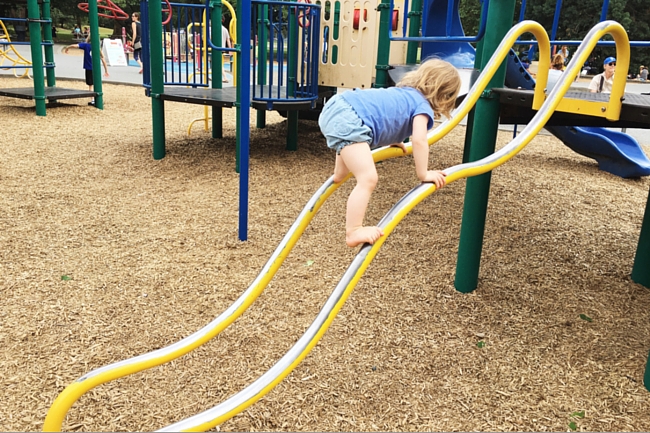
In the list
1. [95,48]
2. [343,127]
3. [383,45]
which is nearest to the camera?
[343,127]

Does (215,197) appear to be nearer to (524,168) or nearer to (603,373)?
(603,373)

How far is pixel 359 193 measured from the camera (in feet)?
6.76

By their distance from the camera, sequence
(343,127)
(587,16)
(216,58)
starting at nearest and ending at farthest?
(343,127)
(216,58)
(587,16)

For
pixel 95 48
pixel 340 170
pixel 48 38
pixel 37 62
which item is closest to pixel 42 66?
pixel 37 62

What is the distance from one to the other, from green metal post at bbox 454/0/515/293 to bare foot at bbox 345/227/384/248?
1.29 metres

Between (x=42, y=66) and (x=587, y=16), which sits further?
(x=587, y=16)

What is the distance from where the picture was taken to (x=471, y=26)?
128ft

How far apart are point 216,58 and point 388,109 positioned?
18.6 ft

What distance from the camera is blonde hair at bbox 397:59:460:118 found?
2182 millimetres

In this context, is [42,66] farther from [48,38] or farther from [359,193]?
[359,193]

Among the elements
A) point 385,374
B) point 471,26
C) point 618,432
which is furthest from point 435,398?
point 471,26

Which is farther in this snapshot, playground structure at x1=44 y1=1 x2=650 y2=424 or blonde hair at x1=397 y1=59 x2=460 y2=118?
A: blonde hair at x1=397 y1=59 x2=460 y2=118

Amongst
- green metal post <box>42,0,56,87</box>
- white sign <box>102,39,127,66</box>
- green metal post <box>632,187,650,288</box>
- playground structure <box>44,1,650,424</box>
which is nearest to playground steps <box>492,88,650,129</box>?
playground structure <box>44,1,650,424</box>

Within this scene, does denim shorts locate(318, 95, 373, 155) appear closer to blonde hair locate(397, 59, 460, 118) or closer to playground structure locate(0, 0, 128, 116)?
blonde hair locate(397, 59, 460, 118)
